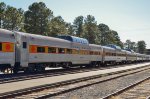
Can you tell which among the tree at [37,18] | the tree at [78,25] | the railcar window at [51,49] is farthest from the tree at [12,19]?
the railcar window at [51,49]

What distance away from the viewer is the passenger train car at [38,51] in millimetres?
24975

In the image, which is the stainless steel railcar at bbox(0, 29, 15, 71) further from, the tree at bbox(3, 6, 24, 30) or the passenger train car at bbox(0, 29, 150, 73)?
the tree at bbox(3, 6, 24, 30)

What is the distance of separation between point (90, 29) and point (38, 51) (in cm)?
9428

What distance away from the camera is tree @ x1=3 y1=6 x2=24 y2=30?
78.9 metres

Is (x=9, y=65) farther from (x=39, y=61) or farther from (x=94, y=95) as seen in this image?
(x=94, y=95)

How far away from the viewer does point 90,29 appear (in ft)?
404

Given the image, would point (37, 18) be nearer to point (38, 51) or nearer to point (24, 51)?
point (38, 51)

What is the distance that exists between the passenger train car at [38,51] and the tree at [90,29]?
74397 mm

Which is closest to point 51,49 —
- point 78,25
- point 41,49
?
point 41,49

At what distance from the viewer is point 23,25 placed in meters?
83.8

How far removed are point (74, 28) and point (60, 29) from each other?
33.0 metres

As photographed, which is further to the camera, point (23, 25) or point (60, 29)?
point (60, 29)

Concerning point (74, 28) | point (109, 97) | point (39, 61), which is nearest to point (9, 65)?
point (39, 61)

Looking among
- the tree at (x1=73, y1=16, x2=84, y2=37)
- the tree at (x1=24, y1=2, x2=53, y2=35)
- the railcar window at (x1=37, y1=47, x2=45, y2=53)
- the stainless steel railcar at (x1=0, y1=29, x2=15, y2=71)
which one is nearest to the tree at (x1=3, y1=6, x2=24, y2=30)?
the tree at (x1=24, y1=2, x2=53, y2=35)
